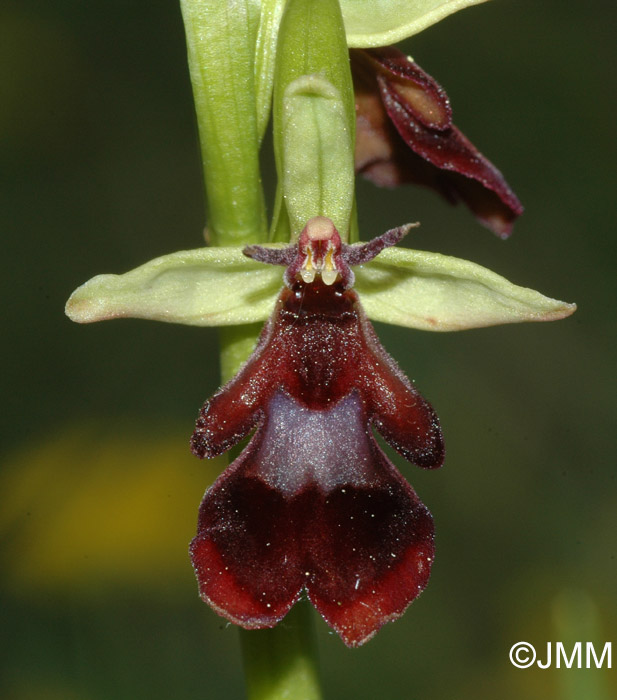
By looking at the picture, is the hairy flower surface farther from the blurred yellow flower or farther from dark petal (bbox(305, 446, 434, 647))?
the blurred yellow flower

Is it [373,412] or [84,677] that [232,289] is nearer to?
[373,412]

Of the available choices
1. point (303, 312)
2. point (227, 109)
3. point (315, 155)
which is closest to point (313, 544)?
point (303, 312)

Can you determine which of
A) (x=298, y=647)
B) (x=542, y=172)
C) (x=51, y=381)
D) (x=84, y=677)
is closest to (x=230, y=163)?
(x=298, y=647)

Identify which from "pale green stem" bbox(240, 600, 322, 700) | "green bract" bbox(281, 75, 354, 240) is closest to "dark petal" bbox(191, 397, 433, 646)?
"pale green stem" bbox(240, 600, 322, 700)

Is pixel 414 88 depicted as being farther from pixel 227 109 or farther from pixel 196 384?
pixel 196 384

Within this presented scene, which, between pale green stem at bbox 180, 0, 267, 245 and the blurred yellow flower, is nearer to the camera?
pale green stem at bbox 180, 0, 267, 245

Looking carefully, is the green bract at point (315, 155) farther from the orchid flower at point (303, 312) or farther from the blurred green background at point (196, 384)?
the blurred green background at point (196, 384)
